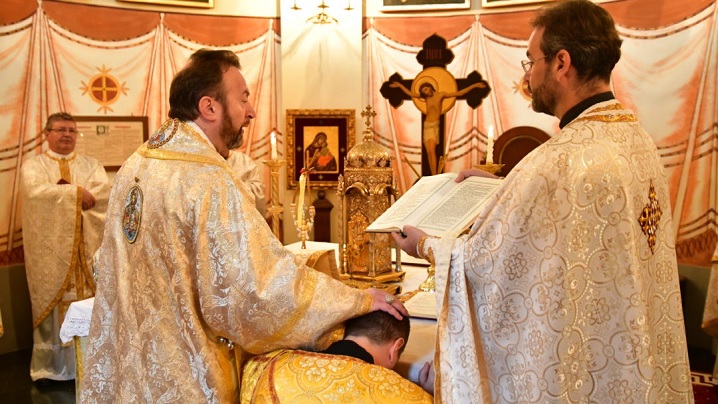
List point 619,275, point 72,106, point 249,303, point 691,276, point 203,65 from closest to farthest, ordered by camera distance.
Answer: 1. point 619,275
2. point 249,303
3. point 203,65
4. point 691,276
5. point 72,106

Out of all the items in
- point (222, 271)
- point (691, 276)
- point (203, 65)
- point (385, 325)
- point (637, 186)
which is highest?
point (203, 65)

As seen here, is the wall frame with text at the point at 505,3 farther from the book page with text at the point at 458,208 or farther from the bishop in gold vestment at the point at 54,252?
the book page with text at the point at 458,208

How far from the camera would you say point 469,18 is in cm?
755

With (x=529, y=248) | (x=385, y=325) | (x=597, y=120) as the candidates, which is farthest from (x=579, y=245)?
(x=385, y=325)

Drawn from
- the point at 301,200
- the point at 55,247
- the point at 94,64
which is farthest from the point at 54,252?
the point at 301,200

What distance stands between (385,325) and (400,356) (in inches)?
10.6

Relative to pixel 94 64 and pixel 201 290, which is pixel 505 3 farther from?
pixel 201 290

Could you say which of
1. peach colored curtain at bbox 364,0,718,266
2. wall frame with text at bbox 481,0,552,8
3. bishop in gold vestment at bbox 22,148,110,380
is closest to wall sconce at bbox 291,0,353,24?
peach colored curtain at bbox 364,0,718,266

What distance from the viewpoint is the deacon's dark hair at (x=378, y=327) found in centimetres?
257

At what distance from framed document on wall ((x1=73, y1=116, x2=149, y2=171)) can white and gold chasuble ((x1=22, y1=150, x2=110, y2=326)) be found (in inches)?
32.8

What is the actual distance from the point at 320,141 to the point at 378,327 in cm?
529

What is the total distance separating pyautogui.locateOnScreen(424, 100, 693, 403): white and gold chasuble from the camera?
2.13 m

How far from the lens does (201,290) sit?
248 cm

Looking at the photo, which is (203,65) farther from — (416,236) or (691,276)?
(691,276)
